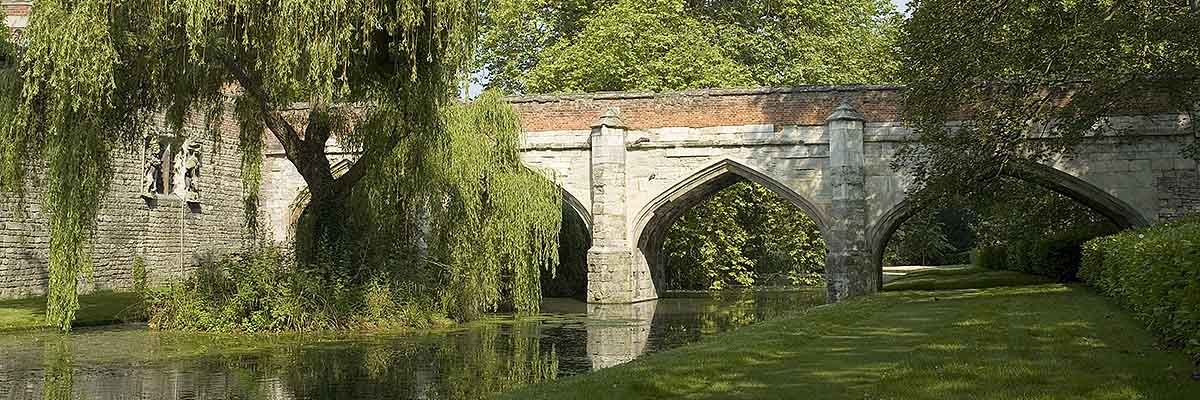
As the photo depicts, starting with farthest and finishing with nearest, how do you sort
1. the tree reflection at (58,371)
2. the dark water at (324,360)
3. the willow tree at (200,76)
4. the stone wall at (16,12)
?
the stone wall at (16,12)
the willow tree at (200,76)
the dark water at (324,360)
the tree reflection at (58,371)

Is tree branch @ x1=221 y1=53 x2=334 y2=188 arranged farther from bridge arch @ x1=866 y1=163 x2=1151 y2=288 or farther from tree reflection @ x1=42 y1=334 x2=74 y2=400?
bridge arch @ x1=866 y1=163 x2=1151 y2=288

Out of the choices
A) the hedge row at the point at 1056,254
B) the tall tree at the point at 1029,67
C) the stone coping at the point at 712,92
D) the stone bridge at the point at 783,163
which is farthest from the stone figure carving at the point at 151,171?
the hedge row at the point at 1056,254

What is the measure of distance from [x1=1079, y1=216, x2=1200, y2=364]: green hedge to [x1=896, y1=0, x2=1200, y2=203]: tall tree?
11.1ft

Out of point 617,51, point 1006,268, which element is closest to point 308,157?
point 617,51

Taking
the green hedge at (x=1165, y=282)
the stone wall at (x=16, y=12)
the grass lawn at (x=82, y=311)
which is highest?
the stone wall at (x=16, y=12)

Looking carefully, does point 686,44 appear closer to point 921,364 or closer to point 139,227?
point 139,227

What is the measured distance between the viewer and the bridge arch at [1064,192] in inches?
759

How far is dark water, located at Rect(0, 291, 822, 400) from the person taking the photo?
25.5 feet

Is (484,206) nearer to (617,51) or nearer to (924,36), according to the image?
(924,36)

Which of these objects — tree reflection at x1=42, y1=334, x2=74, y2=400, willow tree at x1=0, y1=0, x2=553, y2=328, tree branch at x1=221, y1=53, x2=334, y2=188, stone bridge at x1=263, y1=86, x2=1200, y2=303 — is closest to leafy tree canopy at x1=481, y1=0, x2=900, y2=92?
stone bridge at x1=263, y1=86, x2=1200, y2=303

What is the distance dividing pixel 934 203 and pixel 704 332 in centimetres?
525

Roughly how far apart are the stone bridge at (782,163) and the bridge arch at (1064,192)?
26 mm

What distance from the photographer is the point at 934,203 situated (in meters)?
16.5

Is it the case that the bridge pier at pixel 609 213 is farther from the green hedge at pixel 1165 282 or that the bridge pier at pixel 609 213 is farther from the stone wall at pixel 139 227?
the green hedge at pixel 1165 282
